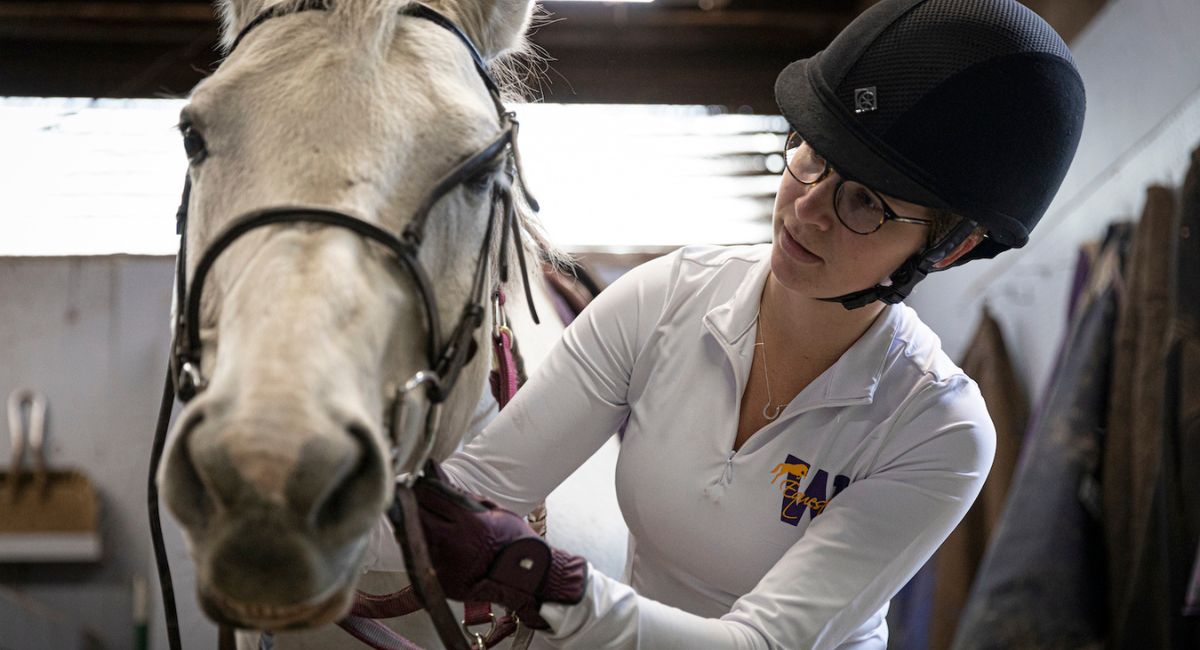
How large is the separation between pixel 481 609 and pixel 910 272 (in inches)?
25.1

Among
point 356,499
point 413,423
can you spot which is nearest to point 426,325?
point 413,423

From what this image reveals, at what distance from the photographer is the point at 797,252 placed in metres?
1.19

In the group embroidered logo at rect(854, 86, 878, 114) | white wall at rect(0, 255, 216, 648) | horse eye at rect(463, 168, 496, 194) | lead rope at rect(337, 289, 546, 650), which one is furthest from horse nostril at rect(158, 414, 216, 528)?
white wall at rect(0, 255, 216, 648)

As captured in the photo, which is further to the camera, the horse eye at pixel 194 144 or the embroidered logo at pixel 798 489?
the embroidered logo at pixel 798 489

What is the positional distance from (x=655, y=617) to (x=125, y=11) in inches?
144

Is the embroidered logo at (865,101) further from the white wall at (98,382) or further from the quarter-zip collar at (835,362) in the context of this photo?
the white wall at (98,382)

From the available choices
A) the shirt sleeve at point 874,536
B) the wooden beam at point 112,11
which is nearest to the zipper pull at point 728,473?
the shirt sleeve at point 874,536

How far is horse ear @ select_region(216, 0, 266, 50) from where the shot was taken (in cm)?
106

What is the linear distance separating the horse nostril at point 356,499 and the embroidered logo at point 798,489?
2.12 feet

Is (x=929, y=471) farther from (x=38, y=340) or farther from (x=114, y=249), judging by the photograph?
(x=114, y=249)

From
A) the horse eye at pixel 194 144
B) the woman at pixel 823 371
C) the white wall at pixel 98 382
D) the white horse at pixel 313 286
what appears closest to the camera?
the white horse at pixel 313 286

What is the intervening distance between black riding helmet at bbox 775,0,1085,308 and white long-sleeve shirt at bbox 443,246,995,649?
0.22 meters

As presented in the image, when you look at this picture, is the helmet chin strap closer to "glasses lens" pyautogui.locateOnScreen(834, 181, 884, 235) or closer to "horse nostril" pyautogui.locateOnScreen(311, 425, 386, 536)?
"glasses lens" pyautogui.locateOnScreen(834, 181, 884, 235)

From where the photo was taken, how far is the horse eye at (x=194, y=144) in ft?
3.02
